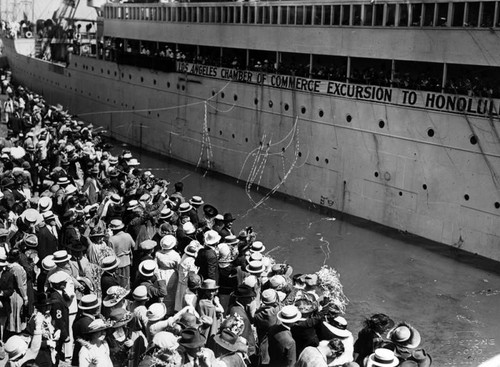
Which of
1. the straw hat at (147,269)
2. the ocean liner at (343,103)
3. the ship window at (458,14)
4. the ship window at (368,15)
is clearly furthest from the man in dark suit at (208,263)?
the ship window at (368,15)

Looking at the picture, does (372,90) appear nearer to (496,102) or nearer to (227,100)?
(496,102)

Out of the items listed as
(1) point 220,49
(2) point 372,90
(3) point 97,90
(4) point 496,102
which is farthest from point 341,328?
(3) point 97,90

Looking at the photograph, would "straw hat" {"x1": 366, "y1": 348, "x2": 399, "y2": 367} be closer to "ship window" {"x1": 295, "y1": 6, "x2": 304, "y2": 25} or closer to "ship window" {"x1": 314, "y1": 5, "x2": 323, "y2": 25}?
"ship window" {"x1": 314, "y1": 5, "x2": 323, "y2": 25}

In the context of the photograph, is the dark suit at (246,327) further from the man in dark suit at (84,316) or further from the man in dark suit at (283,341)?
the man in dark suit at (84,316)

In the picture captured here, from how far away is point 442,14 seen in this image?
15.0 m

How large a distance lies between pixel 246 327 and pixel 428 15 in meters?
11.6

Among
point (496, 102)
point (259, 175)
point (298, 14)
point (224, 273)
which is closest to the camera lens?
point (224, 273)

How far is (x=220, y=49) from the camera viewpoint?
23.8 m

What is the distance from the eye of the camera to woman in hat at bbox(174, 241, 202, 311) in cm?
788

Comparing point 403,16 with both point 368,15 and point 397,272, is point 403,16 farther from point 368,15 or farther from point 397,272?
point 397,272

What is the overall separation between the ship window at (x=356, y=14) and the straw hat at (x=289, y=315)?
12.8 metres

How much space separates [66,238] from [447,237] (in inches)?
376

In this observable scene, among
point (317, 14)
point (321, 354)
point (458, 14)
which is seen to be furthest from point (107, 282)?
point (317, 14)

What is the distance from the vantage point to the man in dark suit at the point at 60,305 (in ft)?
20.8
